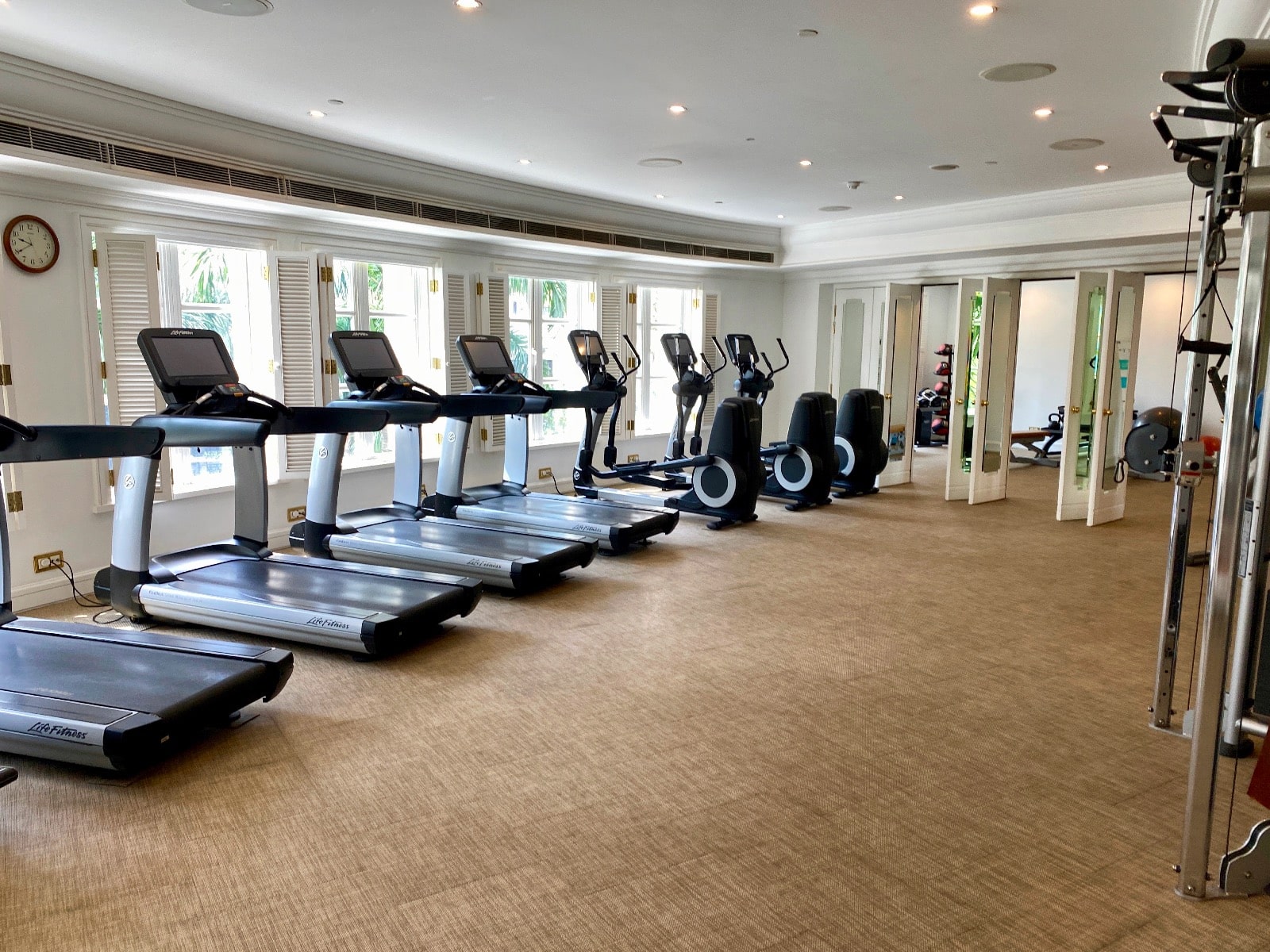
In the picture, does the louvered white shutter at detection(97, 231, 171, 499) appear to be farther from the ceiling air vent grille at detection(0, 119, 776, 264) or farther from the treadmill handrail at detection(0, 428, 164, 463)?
the treadmill handrail at detection(0, 428, 164, 463)

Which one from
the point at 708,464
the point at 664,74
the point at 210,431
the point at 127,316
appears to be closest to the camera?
the point at 210,431

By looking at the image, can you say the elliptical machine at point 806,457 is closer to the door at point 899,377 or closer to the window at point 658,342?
the door at point 899,377

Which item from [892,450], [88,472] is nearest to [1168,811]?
[88,472]

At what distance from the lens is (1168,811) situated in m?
2.92

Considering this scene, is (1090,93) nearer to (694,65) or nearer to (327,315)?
(694,65)

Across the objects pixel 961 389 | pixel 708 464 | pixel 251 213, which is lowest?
pixel 708 464

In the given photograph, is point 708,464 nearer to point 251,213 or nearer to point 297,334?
point 297,334

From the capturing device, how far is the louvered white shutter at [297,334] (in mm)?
6664

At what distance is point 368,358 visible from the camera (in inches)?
233

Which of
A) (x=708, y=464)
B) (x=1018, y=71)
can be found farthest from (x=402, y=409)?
(x=1018, y=71)

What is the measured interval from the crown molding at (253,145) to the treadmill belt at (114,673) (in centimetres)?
302

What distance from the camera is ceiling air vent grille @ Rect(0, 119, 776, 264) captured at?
15.7ft

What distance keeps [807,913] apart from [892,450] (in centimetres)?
827

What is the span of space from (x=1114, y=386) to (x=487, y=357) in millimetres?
5734
